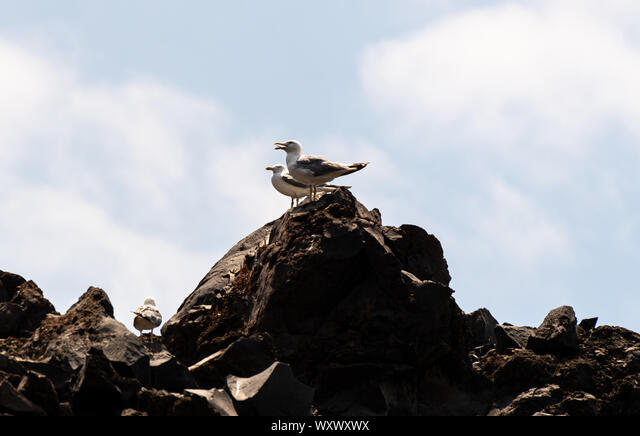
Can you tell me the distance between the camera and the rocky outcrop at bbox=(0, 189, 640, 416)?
14.8 meters

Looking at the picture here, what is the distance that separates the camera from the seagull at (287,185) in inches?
1000

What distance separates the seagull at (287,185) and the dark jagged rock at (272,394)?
34.3 ft

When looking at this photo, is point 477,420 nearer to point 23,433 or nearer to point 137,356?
point 137,356

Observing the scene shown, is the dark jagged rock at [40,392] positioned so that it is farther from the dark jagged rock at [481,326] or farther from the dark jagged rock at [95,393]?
the dark jagged rock at [481,326]

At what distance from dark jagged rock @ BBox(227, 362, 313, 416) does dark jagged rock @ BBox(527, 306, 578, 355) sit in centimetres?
657

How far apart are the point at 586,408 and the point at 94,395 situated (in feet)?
30.2

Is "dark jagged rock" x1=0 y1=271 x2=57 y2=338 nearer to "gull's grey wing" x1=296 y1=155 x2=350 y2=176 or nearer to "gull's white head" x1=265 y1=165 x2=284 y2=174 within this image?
"gull's grey wing" x1=296 y1=155 x2=350 y2=176

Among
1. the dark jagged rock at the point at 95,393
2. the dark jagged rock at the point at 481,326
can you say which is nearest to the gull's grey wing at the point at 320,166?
the dark jagged rock at the point at 481,326

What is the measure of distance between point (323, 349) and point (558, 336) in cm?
542

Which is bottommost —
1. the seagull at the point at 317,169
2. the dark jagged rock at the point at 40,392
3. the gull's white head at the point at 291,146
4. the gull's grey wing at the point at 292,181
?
the dark jagged rock at the point at 40,392

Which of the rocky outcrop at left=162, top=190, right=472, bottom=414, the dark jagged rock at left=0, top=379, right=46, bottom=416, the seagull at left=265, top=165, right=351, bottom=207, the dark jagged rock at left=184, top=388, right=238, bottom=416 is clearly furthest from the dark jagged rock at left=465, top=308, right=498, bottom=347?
the dark jagged rock at left=0, top=379, right=46, bottom=416

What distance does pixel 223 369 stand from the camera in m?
16.5

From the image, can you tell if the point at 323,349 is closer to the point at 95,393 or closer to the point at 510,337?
the point at 95,393

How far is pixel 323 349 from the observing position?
17.3 m
